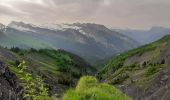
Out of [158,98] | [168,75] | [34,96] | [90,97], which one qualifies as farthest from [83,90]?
[168,75]

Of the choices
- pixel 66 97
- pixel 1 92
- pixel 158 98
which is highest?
pixel 66 97

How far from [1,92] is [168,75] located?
6743 cm

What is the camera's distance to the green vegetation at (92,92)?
1495 centimetres

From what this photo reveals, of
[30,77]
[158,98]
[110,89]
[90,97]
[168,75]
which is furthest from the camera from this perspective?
[168,75]

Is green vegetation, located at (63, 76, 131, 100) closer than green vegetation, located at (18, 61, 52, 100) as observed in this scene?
No

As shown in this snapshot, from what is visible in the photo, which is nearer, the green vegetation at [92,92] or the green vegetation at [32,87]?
the green vegetation at [32,87]

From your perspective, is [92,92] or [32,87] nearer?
[32,87]

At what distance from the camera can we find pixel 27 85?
531 inches

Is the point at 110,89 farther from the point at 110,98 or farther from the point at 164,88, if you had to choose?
the point at 164,88

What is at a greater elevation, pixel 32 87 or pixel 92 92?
pixel 32 87

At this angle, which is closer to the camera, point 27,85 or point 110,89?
point 27,85

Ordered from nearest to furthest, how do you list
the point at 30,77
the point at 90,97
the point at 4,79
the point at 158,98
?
the point at 30,77
the point at 90,97
the point at 4,79
the point at 158,98

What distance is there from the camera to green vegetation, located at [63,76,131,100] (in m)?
14.9

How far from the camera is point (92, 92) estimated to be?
1517 centimetres
